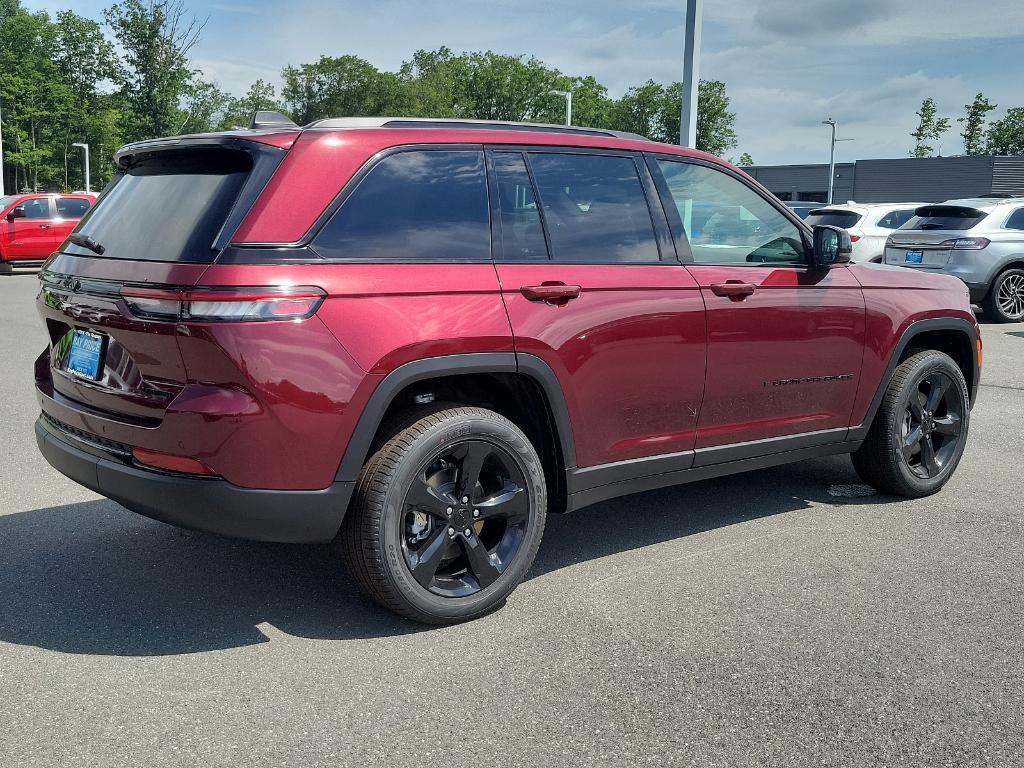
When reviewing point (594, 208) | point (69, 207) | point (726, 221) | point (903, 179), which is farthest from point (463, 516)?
point (903, 179)

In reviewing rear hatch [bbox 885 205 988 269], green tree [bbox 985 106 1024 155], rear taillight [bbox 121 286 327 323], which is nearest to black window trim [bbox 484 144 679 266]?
rear taillight [bbox 121 286 327 323]

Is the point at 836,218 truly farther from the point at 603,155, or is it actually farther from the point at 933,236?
the point at 603,155

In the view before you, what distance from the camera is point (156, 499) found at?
3326 millimetres

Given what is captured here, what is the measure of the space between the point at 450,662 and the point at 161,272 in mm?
1590

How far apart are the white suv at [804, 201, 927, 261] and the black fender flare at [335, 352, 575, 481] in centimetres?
1375

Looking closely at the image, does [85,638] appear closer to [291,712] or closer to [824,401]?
[291,712]

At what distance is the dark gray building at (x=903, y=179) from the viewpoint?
59.3 metres

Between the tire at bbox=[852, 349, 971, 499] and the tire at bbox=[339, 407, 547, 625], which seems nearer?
the tire at bbox=[339, 407, 547, 625]

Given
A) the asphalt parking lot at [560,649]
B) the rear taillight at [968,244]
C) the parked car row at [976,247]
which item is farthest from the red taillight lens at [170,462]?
the rear taillight at [968,244]

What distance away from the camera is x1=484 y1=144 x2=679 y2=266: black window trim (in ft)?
12.7

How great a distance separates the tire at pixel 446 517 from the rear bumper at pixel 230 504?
141 millimetres

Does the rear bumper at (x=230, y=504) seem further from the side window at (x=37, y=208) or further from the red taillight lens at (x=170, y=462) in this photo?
the side window at (x=37, y=208)

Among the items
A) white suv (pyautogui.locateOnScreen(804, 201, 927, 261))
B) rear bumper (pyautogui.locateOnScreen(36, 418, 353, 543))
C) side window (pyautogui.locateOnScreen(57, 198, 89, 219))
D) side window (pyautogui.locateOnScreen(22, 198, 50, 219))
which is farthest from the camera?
side window (pyautogui.locateOnScreen(57, 198, 89, 219))

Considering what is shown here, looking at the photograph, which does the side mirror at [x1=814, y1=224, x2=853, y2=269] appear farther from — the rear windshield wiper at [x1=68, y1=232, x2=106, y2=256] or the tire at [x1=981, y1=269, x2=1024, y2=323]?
the tire at [x1=981, y1=269, x2=1024, y2=323]
